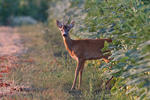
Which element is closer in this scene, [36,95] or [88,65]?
[36,95]

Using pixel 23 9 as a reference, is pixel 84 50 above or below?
below

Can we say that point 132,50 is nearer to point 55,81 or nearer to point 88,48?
point 88,48

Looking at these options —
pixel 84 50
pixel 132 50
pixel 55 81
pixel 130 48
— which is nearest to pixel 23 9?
pixel 84 50

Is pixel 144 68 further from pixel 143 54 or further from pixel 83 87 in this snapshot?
pixel 83 87

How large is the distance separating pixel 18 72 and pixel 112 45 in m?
2.77

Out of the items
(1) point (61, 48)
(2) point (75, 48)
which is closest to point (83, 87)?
(2) point (75, 48)

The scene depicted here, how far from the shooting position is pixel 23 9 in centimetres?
→ 2967

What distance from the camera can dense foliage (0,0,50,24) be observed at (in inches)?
1091

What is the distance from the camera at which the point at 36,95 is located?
6.08m

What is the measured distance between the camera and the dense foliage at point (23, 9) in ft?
90.9

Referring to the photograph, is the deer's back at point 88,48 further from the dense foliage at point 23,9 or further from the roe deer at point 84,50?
the dense foliage at point 23,9

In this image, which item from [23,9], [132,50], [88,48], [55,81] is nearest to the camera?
[132,50]

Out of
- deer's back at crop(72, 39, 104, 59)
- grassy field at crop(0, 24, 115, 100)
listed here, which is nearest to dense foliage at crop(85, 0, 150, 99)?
deer's back at crop(72, 39, 104, 59)

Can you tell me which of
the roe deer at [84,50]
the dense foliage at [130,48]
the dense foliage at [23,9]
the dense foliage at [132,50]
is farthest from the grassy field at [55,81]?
the dense foliage at [23,9]
